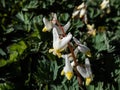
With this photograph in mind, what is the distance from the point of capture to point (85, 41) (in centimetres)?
276

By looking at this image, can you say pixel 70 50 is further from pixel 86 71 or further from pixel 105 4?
pixel 105 4

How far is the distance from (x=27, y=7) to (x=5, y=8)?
0.86 ft

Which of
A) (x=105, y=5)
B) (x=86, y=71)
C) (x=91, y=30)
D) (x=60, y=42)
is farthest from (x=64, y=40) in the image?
(x=105, y=5)

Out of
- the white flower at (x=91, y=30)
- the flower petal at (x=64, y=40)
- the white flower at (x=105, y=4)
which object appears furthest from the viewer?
the white flower at (x=105, y=4)

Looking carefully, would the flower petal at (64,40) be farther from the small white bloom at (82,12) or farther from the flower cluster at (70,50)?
the small white bloom at (82,12)

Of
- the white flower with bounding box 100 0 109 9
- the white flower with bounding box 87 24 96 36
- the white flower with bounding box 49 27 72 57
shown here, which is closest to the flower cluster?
the white flower with bounding box 49 27 72 57

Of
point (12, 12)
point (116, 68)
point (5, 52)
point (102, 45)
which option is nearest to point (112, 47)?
point (102, 45)

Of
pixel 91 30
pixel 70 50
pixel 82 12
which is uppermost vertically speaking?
pixel 82 12

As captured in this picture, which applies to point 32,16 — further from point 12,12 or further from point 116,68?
point 116,68

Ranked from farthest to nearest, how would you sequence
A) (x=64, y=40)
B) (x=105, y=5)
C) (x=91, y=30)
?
(x=105, y=5) < (x=91, y=30) < (x=64, y=40)

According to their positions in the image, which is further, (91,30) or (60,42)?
(91,30)

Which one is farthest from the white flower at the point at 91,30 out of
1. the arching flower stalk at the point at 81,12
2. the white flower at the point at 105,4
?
the white flower at the point at 105,4

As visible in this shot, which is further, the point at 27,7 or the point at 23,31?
the point at 27,7

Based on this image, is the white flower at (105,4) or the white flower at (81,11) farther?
the white flower at (105,4)
